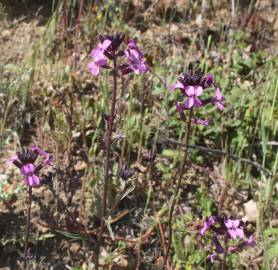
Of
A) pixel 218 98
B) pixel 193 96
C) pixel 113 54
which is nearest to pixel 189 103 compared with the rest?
pixel 193 96

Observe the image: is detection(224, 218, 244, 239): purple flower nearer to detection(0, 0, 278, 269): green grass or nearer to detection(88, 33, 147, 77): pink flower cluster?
detection(0, 0, 278, 269): green grass

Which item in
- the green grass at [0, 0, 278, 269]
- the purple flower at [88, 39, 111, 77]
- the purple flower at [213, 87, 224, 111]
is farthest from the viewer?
the green grass at [0, 0, 278, 269]

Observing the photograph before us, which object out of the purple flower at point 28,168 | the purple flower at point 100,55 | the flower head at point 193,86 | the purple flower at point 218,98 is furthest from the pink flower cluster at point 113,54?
the purple flower at point 28,168

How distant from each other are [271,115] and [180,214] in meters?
0.92

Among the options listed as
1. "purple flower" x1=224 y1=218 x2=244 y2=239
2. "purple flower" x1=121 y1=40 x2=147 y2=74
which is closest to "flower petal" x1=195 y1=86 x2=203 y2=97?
"purple flower" x1=121 y1=40 x2=147 y2=74

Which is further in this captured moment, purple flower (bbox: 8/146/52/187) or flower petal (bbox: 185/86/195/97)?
purple flower (bbox: 8/146/52/187)

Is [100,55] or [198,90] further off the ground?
[100,55]

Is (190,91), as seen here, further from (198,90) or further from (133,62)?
(133,62)

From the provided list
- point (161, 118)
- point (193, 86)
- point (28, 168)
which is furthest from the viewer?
point (161, 118)

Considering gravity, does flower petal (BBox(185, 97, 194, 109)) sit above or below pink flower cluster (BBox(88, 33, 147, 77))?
below

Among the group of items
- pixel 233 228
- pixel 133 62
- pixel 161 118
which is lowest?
pixel 233 228

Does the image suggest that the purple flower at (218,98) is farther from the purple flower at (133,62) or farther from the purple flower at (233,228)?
the purple flower at (233,228)

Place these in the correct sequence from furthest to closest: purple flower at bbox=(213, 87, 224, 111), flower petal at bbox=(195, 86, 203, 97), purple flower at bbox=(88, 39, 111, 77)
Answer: purple flower at bbox=(213, 87, 224, 111) < flower petal at bbox=(195, 86, 203, 97) < purple flower at bbox=(88, 39, 111, 77)

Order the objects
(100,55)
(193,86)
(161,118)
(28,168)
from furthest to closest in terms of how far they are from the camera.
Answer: (161,118) < (28,168) < (193,86) < (100,55)
